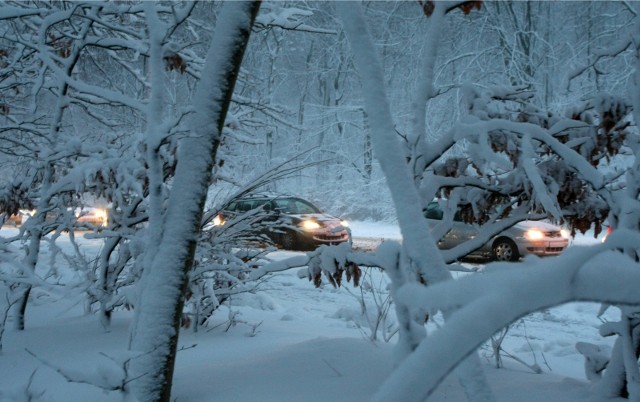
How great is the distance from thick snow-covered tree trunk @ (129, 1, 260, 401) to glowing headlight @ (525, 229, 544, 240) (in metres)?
9.70

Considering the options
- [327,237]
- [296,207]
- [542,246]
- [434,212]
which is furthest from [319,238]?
[542,246]

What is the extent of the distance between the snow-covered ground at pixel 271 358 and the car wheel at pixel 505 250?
3.91m

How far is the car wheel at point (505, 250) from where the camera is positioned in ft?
37.8

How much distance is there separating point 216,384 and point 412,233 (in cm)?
227

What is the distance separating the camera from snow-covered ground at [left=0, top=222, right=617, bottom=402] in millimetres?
3255

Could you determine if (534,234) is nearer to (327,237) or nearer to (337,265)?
(327,237)

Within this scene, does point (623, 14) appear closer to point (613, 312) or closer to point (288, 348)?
point (613, 312)

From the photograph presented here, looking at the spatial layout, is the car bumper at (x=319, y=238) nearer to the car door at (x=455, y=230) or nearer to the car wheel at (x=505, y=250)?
the car door at (x=455, y=230)

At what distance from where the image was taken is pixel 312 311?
7.86 m

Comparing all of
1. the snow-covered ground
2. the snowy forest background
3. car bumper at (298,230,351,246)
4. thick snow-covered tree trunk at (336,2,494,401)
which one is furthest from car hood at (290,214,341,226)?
thick snow-covered tree trunk at (336,2,494,401)

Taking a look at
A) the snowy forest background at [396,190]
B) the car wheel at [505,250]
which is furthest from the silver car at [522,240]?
the snowy forest background at [396,190]

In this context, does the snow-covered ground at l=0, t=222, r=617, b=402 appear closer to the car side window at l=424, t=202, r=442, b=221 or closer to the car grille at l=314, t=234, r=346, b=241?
the car side window at l=424, t=202, r=442, b=221

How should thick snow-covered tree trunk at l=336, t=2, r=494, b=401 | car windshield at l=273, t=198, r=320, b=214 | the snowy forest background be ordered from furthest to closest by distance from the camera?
1. car windshield at l=273, t=198, r=320, b=214
2. thick snow-covered tree trunk at l=336, t=2, r=494, b=401
3. the snowy forest background

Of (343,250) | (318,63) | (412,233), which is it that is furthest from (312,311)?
(318,63)
